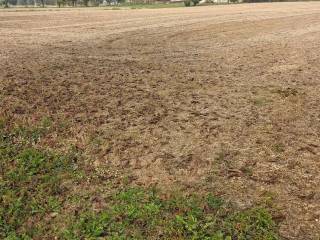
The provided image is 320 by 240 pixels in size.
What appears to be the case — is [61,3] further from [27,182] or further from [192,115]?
[27,182]

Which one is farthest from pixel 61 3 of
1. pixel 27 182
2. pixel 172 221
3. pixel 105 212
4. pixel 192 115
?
pixel 172 221

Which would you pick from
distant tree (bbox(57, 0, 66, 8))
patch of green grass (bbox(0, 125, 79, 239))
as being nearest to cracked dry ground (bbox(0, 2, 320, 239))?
patch of green grass (bbox(0, 125, 79, 239))

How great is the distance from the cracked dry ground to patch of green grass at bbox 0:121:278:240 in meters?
0.41

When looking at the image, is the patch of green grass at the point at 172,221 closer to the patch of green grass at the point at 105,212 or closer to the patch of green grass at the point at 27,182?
the patch of green grass at the point at 105,212

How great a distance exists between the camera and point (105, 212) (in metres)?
7.30

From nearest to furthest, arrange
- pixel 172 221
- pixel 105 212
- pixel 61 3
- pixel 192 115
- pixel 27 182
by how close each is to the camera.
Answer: pixel 172 221
pixel 105 212
pixel 27 182
pixel 192 115
pixel 61 3

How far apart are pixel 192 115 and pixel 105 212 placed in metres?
4.04

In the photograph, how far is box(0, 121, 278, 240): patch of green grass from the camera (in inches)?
268

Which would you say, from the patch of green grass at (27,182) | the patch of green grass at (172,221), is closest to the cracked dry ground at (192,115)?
the patch of green grass at (172,221)

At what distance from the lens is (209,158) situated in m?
8.55

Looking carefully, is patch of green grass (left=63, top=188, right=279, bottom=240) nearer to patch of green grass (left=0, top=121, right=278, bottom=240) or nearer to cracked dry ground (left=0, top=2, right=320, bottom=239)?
patch of green grass (left=0, top=121, right=278, bottom=240)

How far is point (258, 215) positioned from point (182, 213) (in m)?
1.30

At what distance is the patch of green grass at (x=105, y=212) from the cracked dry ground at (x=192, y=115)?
16.2 inches

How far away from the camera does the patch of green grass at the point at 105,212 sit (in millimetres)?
6801
